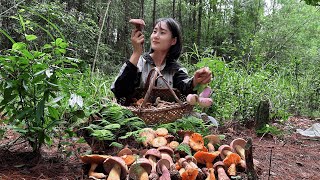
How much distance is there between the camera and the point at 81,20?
7098 millimetres

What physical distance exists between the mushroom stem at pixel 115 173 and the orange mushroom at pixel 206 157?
0.49 m

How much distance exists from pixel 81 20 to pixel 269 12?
39.0 feet

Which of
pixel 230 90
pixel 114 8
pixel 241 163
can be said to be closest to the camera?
pixel 241 163

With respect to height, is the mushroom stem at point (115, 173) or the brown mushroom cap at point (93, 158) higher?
the brown mushroom cap at point (93, 158)

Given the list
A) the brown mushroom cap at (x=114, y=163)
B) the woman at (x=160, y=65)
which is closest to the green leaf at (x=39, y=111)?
the brown mushroom cap at (x=114, y=163)

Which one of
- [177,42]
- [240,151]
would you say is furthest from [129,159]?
[177,42]

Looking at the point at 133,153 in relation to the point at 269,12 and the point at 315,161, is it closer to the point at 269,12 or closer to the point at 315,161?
the point at 315,161

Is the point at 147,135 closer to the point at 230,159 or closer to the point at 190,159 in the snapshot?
the point at 190,159

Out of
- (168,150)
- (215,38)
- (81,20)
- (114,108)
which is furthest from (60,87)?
(215,38)

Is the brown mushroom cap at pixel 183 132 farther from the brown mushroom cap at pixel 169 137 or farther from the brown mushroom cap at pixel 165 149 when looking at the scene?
the brown mushroom cap at pixel 165 149

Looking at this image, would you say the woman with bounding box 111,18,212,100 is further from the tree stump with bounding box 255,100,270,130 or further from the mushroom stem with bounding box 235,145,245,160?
the tree stump with bounding box 255,100,270,130

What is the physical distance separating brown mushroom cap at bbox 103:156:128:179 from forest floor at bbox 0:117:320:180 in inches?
5.2

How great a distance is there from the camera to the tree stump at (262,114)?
336 cm

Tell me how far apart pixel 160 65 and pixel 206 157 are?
1.34 metres
